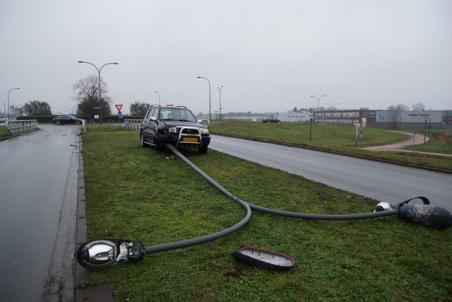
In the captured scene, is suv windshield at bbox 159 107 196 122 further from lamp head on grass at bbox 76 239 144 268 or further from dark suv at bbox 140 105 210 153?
lamp head on grass at bbox 76 239 144 268

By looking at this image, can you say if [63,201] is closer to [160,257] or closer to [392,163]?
[160,257]

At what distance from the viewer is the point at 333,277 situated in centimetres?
359

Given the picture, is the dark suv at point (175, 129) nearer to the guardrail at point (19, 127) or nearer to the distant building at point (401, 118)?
the guardrail at point (19, 127)

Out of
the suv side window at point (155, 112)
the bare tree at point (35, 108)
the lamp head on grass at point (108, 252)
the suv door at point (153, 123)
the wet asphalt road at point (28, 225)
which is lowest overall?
the wet asphalt road at point (28, 225)

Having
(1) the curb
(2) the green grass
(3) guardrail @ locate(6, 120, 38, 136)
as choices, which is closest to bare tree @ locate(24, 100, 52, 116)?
(3) guardrail @ locate(6, 120, 38, 136)

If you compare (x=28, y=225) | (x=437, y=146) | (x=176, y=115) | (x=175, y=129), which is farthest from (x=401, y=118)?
(x=28, y=225)

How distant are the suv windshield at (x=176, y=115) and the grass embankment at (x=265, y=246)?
524cm

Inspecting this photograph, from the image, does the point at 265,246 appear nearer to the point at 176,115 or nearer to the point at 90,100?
the point at 176,115

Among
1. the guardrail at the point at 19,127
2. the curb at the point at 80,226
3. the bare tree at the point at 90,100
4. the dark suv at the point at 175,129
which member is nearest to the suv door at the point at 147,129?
the dark suv at the point at 175,129

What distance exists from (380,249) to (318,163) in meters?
8.67

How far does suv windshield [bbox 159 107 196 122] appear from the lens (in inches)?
507

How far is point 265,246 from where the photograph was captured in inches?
170

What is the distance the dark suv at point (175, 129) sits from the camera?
1182cm

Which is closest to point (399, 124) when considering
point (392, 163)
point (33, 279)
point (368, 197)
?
point (392, 163)
